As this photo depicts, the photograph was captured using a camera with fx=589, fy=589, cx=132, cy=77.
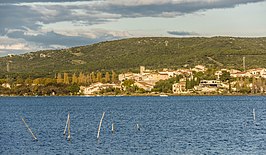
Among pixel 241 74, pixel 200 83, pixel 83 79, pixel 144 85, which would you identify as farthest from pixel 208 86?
pixel 83 79

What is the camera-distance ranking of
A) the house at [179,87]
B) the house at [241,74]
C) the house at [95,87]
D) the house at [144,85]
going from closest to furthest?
the house at [241,74]
the house at [179,87]
the house at [95,87]
the house at [144,85]

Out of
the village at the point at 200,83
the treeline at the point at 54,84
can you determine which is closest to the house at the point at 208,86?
the village at the point at 200,83

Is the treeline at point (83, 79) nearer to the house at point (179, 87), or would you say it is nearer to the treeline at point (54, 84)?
the treeline at point (54, 84)

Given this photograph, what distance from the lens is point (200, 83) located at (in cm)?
18350

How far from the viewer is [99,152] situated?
41.3m

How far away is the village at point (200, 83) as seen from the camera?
176 meters

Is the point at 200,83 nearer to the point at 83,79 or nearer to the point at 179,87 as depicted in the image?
the point at 179,87

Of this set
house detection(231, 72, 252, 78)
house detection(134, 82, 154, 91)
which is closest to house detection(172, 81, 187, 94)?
house detection(134, 82, 154, 91)

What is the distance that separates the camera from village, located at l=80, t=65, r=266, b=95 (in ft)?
577

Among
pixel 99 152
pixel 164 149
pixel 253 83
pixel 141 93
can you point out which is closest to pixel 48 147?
pixel 99 152

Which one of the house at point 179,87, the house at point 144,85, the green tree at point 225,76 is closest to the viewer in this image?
the green tree at point 225,76

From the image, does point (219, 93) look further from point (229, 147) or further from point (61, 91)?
point (229, 147)

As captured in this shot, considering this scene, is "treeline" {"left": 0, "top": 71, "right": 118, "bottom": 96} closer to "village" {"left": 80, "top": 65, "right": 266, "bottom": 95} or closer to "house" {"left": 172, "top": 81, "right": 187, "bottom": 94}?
"village" {"left": 80, "top": 65, "right": 266, "bottom": 95}

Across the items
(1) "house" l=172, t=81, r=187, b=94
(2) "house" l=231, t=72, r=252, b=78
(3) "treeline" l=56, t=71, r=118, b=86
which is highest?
(2) "house" l=231, t=72, r=252, b=78
